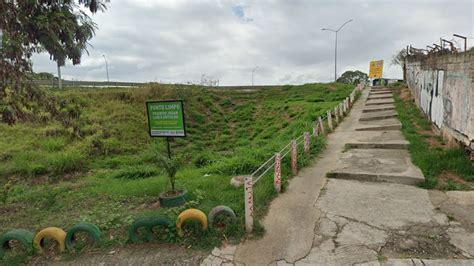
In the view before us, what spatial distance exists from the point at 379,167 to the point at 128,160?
9968 millimetres

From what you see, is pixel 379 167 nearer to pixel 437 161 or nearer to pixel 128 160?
pixel 437 161

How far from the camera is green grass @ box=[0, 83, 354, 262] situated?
5.68 m

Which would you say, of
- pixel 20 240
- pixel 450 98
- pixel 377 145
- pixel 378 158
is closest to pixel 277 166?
pixel 378 158

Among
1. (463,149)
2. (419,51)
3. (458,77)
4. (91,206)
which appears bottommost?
(91,206)

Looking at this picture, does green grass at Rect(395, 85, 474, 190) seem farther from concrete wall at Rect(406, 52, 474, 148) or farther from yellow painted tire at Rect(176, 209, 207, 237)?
yellow painted tire at Rect(176, 209, 207, 237)

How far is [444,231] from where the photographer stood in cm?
413

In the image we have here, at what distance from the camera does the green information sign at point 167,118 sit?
A: 6.48m

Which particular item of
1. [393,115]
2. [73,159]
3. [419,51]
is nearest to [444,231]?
[393,115]

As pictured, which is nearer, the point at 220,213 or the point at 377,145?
the point at 220,213

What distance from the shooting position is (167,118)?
6.65m

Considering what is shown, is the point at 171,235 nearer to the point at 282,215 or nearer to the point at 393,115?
the point at 282,215

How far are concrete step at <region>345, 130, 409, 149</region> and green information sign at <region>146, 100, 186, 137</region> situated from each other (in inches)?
219

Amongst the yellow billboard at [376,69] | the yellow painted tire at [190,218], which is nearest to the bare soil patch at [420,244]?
the yellow painted tire at [190,218]

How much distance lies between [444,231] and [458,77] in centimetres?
480
